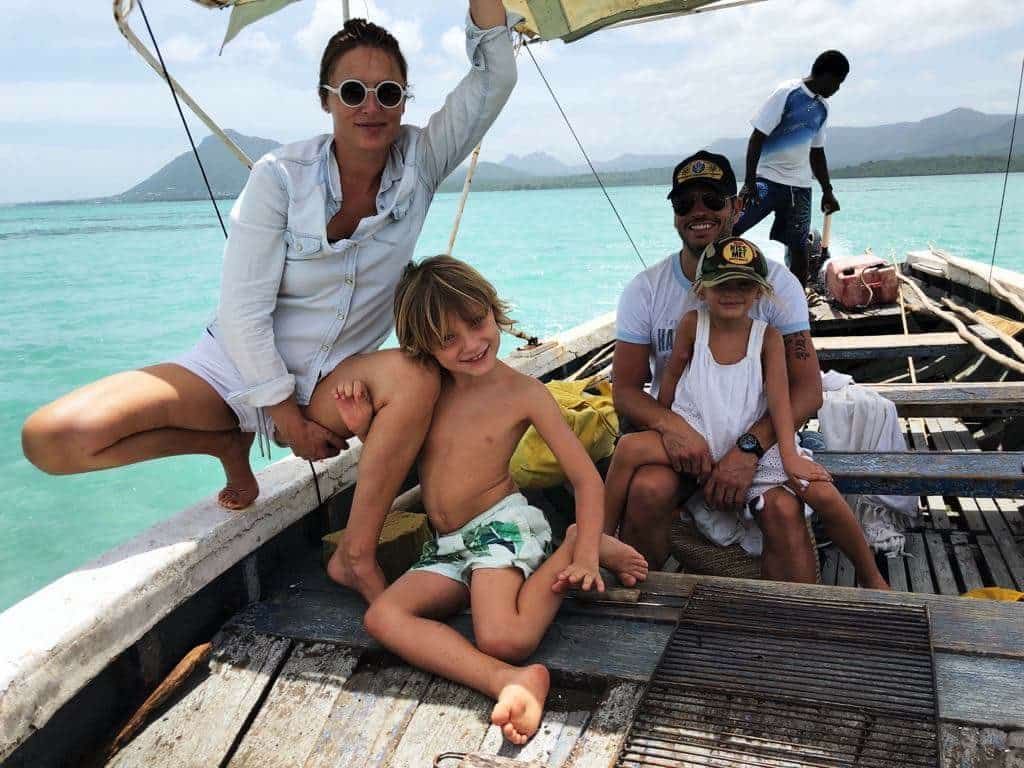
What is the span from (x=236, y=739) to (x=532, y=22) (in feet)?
10.2

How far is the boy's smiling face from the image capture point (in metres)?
2.00

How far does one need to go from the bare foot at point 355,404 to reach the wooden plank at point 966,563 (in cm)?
195

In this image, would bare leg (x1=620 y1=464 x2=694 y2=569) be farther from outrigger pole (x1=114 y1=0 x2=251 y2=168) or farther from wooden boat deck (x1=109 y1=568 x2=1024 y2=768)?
outrigger pole (x1=114 y1=0 x2=251 y2=168)

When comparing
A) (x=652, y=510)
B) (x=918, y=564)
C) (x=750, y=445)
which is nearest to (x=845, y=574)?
(x=918, y=564)

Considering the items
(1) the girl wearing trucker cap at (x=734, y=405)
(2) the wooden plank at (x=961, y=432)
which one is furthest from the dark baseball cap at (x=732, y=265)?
(2) the wooden plank at (x=961, y=432)

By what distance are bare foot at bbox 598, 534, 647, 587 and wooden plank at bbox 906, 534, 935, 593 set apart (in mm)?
1118

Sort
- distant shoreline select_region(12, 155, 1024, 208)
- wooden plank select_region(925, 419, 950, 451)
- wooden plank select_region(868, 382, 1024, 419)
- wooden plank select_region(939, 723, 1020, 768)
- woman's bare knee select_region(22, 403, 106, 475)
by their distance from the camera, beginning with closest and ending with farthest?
wooden plank select_region(939, 723, 1020, 768)
woman's bare knee select_region(22, 403, 106, 475)
wooden plank select_region(868, 382, 1024, 419)
wooden plank select_region(925, 419, 950, 451)
distant shoreline select_region(12, 155, 1024, 208)

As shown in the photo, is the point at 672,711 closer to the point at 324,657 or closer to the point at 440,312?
the point at 324,657

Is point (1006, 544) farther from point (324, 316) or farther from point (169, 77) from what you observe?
point (169, 77)

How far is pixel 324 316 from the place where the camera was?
7.14 ft

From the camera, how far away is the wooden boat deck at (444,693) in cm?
157

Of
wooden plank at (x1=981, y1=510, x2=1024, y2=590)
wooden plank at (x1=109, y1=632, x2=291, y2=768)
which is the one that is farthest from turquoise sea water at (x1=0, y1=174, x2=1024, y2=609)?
wooden plank at (x1=981, y1=510, x2=1024, y2=590)

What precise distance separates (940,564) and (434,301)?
6.42 feet

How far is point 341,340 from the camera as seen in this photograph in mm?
2223
